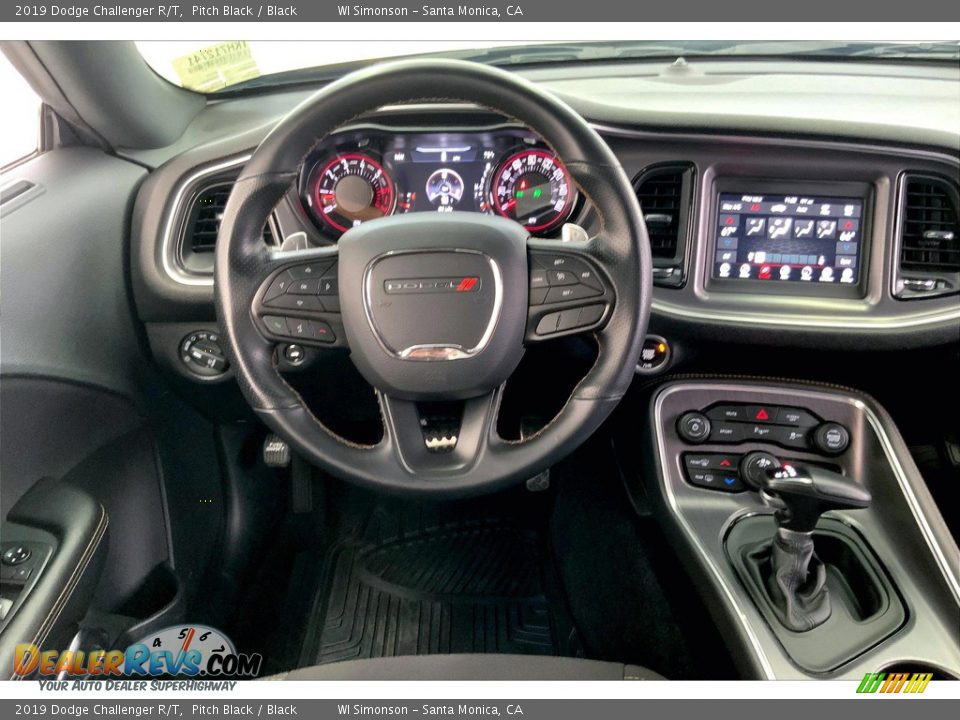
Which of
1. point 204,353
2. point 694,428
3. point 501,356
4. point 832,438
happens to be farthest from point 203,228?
point 832,438

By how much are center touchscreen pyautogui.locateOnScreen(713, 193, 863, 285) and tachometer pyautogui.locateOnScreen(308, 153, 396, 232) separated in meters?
0.60

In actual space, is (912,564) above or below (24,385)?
below

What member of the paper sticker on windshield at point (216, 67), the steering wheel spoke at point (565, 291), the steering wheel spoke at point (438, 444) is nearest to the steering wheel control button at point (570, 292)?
the steering wheel spoke at point (565, 291)

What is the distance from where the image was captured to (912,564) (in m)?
1.24

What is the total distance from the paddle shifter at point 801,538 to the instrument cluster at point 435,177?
56cm

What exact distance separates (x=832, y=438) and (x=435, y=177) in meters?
0.85

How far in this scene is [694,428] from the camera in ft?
4.68

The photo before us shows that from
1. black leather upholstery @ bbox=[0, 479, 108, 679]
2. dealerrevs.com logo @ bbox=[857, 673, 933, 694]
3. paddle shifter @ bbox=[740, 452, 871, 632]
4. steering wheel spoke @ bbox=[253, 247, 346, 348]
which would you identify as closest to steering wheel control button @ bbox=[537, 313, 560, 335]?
steering wheel spoke @ bbox=[253, 247, 346, 348]

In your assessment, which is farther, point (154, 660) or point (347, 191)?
point (347, 191)

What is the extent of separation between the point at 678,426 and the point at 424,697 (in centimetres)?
69

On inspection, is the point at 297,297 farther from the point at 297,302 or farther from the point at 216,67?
the point at 216,67

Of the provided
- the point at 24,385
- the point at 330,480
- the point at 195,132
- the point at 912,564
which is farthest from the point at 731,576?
the point at 195,132

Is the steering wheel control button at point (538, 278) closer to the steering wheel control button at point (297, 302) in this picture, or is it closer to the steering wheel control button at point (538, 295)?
the steering wheel control button at point (538, 295)

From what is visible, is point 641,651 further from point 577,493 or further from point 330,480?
point 330,480
